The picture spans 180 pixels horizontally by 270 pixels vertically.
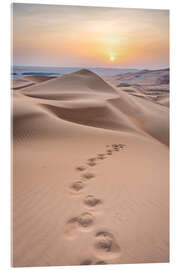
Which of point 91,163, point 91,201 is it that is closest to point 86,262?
point 91,201

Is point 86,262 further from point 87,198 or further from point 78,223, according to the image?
point 87,198

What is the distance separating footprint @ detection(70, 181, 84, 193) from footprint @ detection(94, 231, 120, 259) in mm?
566

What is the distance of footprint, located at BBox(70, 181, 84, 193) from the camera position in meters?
2.71

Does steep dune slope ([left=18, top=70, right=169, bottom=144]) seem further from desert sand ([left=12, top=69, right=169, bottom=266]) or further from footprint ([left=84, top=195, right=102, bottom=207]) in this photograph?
footprint ([left=84, top=195, right=102, bottom=207])

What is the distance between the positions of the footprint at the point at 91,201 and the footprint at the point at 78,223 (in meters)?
0.12

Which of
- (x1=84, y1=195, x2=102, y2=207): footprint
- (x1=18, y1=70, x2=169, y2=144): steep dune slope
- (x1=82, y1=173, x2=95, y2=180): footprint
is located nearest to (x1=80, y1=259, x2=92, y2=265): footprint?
(x1=84, y1=195, x2=102, y2=207): footprint

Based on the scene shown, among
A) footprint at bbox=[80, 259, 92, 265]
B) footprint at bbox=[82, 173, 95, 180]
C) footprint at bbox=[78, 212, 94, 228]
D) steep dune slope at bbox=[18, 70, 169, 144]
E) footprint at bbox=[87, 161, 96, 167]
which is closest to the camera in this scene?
footprint at bbox=[80, 259, 92, 265]

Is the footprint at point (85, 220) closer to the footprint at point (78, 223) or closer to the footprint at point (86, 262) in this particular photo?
the footprint at point (78, 223)

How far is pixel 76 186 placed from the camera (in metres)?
2.75

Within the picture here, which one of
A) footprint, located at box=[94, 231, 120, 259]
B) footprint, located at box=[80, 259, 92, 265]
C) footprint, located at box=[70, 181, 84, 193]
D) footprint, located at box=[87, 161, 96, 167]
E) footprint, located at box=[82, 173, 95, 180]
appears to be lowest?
footprint, located at box=[80, 259, 92, 265]

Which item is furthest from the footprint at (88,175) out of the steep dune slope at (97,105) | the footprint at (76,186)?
the steep dune slope at (97,105)

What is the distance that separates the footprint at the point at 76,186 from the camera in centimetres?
271
